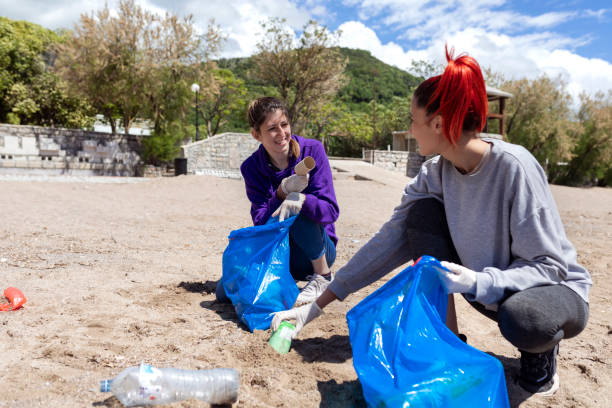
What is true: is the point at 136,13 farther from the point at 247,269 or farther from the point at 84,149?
the point at 247,269

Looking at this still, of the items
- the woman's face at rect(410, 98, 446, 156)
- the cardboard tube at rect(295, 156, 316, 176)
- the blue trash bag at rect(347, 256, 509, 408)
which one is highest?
the woman's face at rect(410, 98, 446, 156)

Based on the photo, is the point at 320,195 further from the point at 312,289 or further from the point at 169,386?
the point at 169,386

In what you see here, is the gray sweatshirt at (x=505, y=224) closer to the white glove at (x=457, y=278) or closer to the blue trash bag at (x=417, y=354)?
the white glove at (x=457, y=278)

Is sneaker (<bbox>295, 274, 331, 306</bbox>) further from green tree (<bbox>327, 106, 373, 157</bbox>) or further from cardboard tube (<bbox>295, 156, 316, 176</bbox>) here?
green tree (<bbox>327, 106, 373, 157</bbox>)

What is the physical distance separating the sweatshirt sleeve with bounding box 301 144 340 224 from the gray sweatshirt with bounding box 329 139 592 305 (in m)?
0.71

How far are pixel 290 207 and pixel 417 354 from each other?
1112mm

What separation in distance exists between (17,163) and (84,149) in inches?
74.5

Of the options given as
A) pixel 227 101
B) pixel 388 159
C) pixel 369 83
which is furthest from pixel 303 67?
pixel 369 83

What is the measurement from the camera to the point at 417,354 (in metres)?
1.21

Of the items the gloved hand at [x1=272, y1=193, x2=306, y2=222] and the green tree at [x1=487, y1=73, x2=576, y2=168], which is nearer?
the gloved hand at [x1=272, y1=193, x2=306, y2=222]

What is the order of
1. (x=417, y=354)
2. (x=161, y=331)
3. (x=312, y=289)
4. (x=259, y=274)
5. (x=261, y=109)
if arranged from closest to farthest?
(x=417, y=354) → (x=161, y=331) → (x=259, y=274) → (x=261, y=109) → (x=312, y=289)

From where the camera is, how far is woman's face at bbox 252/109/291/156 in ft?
7.41

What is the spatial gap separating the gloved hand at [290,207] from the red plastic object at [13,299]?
134 centimetres

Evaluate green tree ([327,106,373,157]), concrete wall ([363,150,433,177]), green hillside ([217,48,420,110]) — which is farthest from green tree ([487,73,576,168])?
green hillside ([217,48,420,110])
